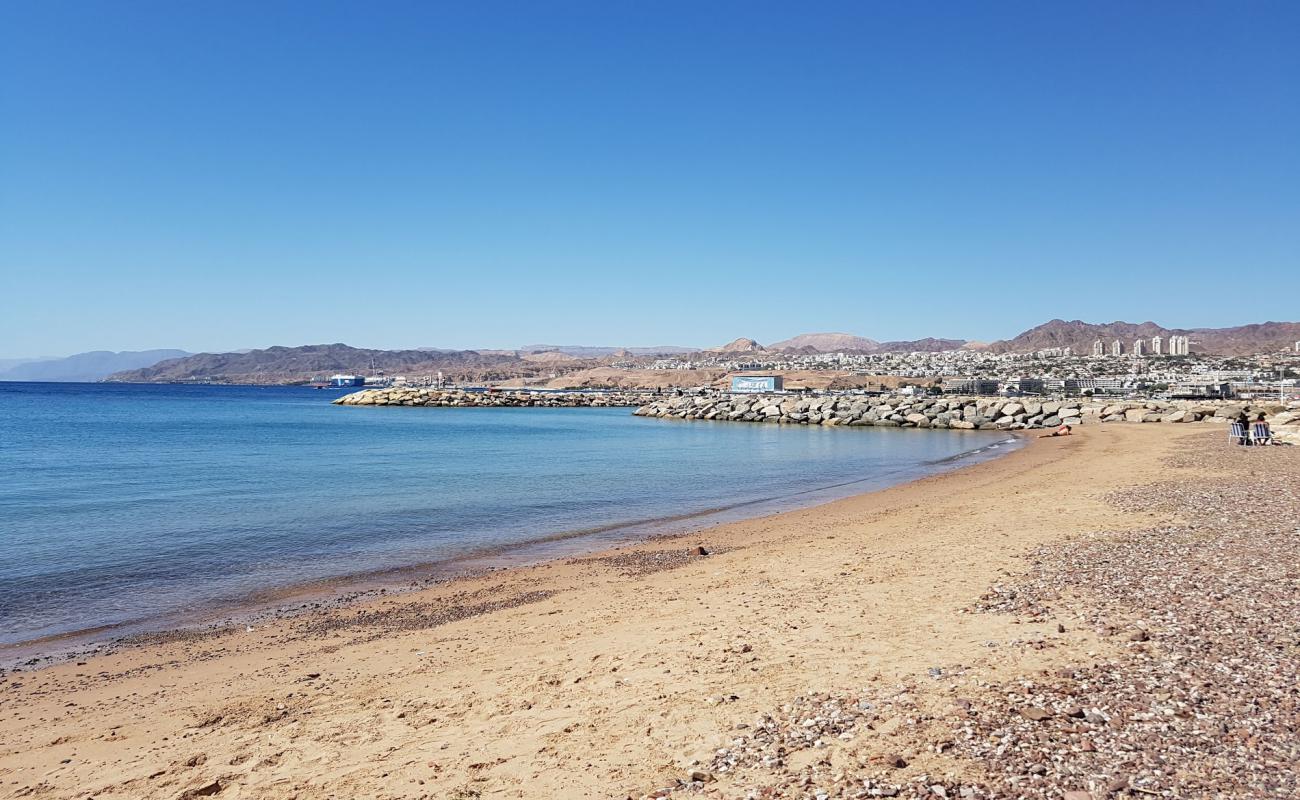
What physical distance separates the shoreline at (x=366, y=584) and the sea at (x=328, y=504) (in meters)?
0.07

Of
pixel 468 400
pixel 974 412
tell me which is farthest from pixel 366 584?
pixel 468 400

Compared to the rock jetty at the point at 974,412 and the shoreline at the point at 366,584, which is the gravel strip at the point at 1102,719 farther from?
the rock jetty at the point at 974,412

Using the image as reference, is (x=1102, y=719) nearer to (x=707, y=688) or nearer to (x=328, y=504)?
(x=707, y=688)

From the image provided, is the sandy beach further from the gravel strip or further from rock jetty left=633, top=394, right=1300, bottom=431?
rock jetty left=633, top=394, right=1300, bottom=431

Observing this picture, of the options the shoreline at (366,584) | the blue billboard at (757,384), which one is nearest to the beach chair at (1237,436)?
the shoreline at (366,584)

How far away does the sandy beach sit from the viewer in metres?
4.77

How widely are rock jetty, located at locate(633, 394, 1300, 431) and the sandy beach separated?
4571cm

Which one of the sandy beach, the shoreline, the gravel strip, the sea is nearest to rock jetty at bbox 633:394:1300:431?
the sea

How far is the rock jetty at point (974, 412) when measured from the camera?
168ft

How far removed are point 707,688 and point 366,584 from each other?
8.12 m

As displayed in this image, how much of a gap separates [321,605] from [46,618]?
140 inches

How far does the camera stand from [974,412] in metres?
59.2

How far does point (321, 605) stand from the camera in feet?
37.2

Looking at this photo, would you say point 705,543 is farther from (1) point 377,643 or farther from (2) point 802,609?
(1) point 377,643
